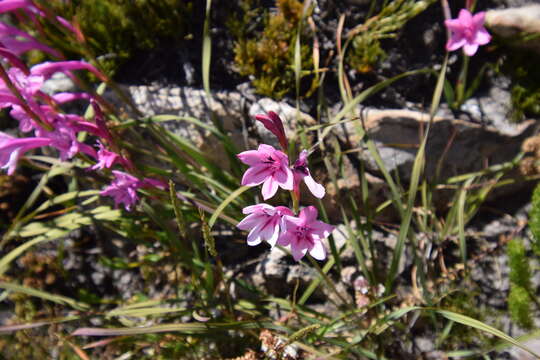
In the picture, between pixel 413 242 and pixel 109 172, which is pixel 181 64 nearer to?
pixel 109 172

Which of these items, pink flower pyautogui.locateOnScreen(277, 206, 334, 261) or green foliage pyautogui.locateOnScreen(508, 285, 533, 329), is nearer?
pink flower pyautogui.locateOnScreen(277, 206, 334, 261)

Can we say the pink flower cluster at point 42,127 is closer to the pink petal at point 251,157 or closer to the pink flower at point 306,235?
the pink petal at point 251,157

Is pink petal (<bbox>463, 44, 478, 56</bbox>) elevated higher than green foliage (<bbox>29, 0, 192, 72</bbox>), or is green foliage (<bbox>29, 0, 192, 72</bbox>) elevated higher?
green foliage (<bbox>29, 0, 192, 72</bbox>)

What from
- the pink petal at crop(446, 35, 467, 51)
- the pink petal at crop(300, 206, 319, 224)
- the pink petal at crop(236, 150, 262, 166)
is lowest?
the pink petal at crop(300, 206, 319, 224)

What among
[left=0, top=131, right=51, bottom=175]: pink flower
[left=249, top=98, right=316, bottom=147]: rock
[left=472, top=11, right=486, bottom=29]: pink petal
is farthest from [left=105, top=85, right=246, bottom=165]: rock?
[left=472, top=11, right=486, bottom=29]: pink petal

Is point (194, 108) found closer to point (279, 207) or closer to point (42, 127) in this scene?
point (42, 127)

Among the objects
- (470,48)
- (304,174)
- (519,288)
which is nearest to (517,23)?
(470,48)

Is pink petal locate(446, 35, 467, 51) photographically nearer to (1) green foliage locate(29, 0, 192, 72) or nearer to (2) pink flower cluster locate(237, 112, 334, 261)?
(2) pink flower cluster locate(237, 112, 334, 261)

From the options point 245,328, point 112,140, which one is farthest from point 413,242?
point 112,140
